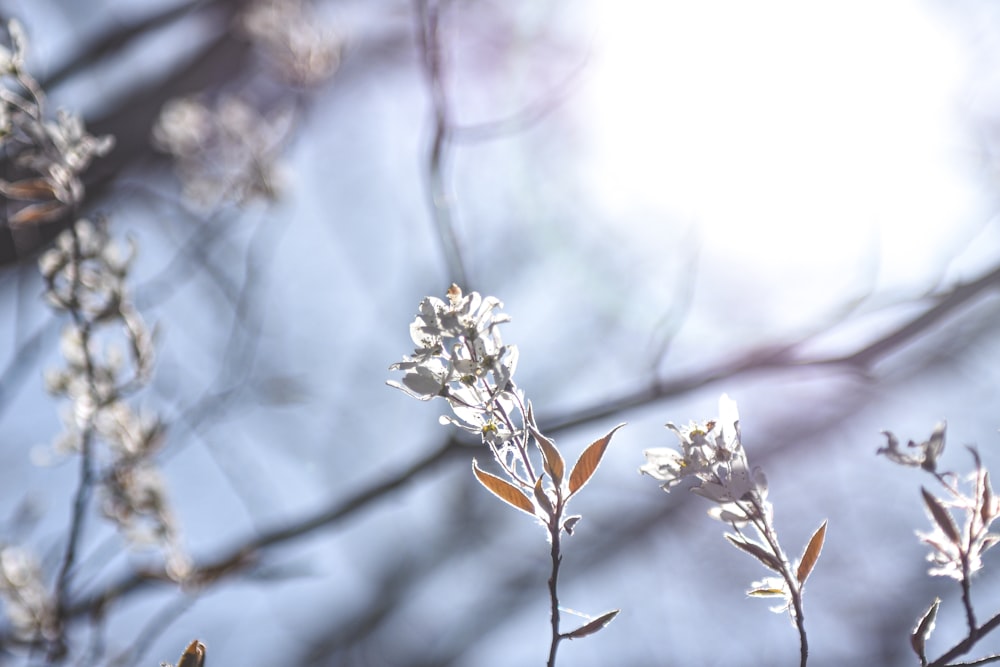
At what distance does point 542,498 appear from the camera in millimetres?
574

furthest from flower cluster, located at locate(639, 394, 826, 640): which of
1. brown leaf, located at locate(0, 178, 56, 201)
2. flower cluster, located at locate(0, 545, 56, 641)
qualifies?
flower cluster, located at locate(0, 545, 56, 641)

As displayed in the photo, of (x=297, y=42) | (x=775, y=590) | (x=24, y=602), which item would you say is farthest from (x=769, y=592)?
(x=297, y=42)

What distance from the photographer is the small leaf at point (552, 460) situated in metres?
0.57

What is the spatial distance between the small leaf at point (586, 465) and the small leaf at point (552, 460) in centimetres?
2

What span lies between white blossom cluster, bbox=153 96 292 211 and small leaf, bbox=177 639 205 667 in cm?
134

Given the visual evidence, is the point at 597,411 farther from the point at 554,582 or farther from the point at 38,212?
the point at 38,212

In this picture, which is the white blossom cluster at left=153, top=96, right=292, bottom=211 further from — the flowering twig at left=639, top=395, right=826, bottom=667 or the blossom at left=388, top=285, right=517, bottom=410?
the flowering twig at left=639, top=395, right=826, bottom=667

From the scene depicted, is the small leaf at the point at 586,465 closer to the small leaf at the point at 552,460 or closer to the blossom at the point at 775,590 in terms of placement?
the small leaf at the point at 552,460

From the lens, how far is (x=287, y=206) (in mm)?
1986

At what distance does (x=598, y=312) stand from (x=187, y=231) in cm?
168

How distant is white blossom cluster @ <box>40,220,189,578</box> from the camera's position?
955 millimetres

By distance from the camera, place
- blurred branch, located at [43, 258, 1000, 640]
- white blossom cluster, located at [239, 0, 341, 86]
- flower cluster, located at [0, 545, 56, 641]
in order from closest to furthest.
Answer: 1. blurred branch, located at [43, 258, 1000, 640]
2. flower cluster, located at [0, 545, 56, 641]
3. white blossom cluster, located at [239, 0, 341, 86]

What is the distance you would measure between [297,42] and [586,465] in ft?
6.22

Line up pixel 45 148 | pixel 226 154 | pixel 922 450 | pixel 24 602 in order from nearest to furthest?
1. pixel 922 450
2. pixel 45 148
3. pixel 24 602
4. pixel 226 154
